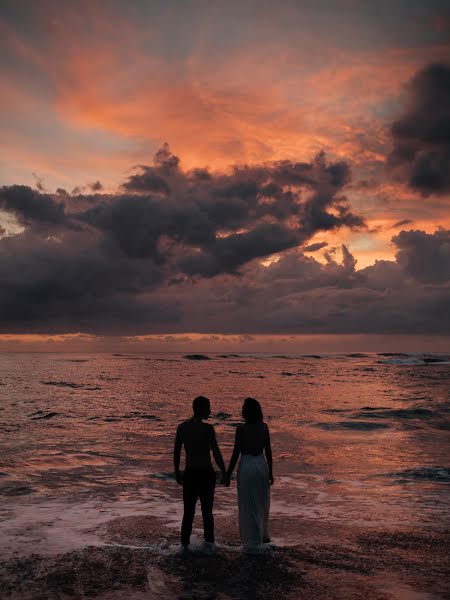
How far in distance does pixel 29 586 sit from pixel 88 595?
0.95m

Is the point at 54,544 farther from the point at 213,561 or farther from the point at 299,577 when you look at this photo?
the point at 299,577

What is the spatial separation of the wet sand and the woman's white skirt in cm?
28

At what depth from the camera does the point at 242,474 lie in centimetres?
864

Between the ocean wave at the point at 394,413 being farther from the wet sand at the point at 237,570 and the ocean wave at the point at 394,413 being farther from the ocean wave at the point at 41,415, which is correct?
the wet sand at the point at 237,570

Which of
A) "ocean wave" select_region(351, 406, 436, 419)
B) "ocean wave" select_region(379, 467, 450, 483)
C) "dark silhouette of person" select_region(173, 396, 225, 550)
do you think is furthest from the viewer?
"ocean wave" select_region(351, 406, 436, 419)

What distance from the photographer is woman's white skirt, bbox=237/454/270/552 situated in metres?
8.50

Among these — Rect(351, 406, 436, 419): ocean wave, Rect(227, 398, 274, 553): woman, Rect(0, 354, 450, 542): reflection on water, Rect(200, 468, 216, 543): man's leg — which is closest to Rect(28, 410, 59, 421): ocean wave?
Rect(0, 354, 450, 542): reflection on water

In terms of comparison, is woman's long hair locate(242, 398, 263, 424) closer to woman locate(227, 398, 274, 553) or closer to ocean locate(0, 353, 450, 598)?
woman locate(227, 398, 274, 553)

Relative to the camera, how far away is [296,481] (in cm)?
1549

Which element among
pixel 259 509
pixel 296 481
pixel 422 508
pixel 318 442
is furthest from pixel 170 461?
pixel 259 509

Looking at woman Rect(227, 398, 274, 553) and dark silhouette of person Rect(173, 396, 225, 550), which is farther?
dark silhouette of person Rect(173, 396, 225, 550)

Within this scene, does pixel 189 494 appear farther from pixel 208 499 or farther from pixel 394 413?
pixel 394 413

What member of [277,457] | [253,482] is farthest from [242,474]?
[277,457]

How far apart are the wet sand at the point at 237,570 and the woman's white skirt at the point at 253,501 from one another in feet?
0.90
